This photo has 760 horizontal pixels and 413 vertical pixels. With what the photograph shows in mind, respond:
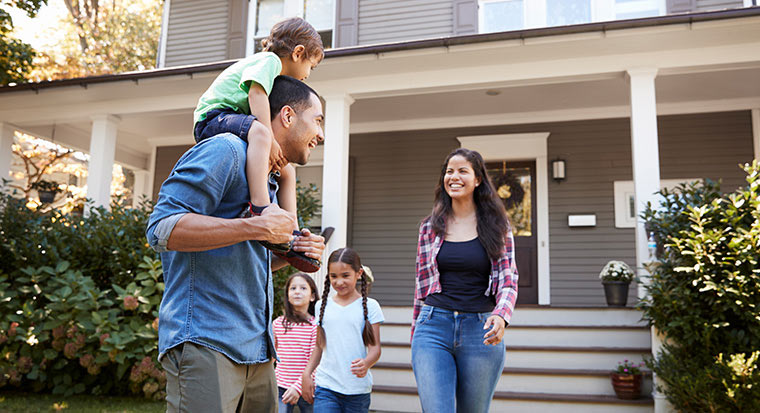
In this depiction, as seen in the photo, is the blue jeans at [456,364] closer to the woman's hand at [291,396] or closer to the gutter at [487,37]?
the woman's hand at [291,396]

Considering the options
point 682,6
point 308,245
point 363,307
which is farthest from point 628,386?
point 682,6

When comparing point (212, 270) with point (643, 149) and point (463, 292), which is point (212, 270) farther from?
point (643, 149)

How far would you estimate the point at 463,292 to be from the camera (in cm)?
291

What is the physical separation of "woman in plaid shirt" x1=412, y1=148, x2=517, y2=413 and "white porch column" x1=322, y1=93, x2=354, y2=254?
12.2 ft

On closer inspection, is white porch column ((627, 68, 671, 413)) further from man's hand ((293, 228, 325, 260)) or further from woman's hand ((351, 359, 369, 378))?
man's hand ((293, 228, 325, 260))

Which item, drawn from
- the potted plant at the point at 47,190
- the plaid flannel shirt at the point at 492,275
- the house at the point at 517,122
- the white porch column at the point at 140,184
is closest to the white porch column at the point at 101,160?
the house at the point at 517,122

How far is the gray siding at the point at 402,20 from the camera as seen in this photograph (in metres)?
8.85

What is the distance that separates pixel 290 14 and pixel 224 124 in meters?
8.66

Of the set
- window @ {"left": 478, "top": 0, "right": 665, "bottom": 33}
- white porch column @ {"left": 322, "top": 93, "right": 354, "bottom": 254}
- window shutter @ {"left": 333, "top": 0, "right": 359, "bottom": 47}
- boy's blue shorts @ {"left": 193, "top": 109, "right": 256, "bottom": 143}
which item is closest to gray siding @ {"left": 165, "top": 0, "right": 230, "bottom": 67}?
window shutter @ {"left": 333, "top": 0, "right": 359, "bottom": 47}

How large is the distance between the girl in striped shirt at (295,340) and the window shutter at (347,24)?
5794mm

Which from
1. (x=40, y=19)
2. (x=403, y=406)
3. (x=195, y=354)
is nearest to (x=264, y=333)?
(x=195, y=354)

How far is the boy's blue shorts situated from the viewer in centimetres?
154

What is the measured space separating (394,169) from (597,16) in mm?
3607

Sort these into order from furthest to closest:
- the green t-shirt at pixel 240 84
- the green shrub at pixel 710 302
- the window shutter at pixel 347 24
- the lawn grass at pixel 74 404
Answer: the window shutter at pixel 347 24, the lawn grass at pixel 74 404, the green shrub at pixel 710 302, the green t-shirt at pixel 240 84
